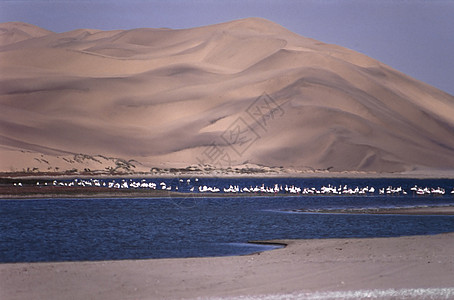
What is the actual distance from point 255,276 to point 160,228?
15.4 m

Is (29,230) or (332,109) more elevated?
(332,109)

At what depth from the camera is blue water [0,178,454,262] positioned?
24.6 meters

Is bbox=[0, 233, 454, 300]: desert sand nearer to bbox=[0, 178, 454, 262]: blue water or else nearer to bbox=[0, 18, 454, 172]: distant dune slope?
bbox=[0, 178, 454, 262]: blue water

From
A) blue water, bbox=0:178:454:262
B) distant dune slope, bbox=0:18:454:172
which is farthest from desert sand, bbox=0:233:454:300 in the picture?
distant dune slope, bbox=0:18:454:172

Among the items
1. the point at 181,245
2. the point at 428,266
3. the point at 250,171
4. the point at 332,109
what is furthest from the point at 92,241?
the point at 332,109

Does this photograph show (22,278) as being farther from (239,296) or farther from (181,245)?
(181,245)

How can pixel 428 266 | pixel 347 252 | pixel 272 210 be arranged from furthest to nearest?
1. pixel 272 210
2. pixel 347 252
3. pixel 428 266

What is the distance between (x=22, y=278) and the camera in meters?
17.9

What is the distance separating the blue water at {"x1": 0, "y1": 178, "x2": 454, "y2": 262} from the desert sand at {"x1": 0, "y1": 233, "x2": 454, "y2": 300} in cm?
293

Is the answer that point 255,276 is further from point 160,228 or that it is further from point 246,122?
point 246,122

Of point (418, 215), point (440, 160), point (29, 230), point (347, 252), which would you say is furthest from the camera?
point (440, 160)

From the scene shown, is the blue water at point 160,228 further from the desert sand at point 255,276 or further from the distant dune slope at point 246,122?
the distant dune slope at point 246,122

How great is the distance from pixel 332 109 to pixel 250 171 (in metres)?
32.9

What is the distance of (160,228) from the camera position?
33156 mm
